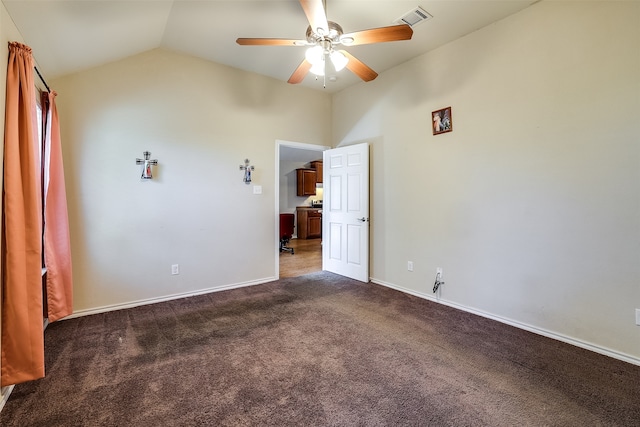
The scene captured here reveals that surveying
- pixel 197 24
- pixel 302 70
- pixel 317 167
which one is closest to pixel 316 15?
pixel 302 70

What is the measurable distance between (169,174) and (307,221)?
5.13 m

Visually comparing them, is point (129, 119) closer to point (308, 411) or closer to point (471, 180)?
point (308, 411)

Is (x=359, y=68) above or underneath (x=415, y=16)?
underneath

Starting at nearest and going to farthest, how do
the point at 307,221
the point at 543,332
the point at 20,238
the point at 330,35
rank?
the point at 20,238
the point at 330,35
the point at 543,332
the point at 307,221

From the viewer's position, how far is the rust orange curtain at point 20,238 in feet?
5.32

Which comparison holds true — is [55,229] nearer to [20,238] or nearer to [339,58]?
[20,238]

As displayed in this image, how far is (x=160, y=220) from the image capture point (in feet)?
10.7

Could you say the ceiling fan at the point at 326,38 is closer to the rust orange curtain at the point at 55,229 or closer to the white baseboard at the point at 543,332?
the rust orange curtain at the point at 55,229

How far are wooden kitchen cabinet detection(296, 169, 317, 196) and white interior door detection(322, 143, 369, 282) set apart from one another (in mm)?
3731

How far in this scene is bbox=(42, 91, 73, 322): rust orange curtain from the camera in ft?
7.69

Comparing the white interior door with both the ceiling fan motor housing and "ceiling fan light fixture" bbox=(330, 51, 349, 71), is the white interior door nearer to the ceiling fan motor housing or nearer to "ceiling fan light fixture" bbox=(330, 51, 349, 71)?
"ceiling fan light fixture" bbox=(330, 51, 349, 71)

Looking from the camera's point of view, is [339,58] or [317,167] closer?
[339,58]

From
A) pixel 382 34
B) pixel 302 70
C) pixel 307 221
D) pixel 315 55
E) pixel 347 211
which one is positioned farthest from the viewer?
pixel 307 221

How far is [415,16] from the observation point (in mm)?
2629
